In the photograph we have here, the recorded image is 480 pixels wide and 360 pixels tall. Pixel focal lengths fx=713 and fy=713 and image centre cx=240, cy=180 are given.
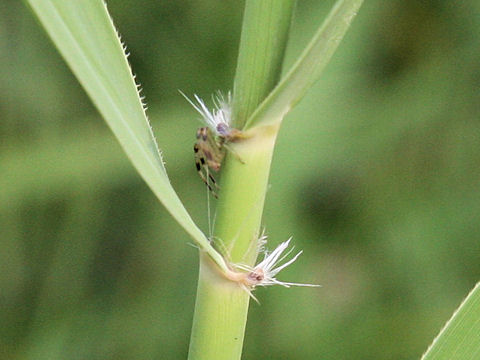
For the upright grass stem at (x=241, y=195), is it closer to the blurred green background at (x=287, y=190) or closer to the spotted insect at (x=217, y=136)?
the spotted insect at (x=217, y=136)

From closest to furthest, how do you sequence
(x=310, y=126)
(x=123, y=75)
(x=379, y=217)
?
(x=123, y=75)
(x=310, y=126)
(x=379, y=217)

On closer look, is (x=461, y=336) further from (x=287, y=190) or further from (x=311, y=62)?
(x=287, y=190)

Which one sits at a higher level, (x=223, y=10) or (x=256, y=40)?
(x=223, y=10)

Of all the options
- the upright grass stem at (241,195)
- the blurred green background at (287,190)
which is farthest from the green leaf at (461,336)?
the blurred green background at (287,190)

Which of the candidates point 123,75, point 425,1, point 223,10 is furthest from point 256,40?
point 425,1

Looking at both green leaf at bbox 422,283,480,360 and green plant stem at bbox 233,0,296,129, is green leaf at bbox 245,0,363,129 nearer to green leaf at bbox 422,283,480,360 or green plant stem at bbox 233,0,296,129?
green plant stem at bbox 233,0,296,129

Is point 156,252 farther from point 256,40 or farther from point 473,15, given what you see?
point 256,40
